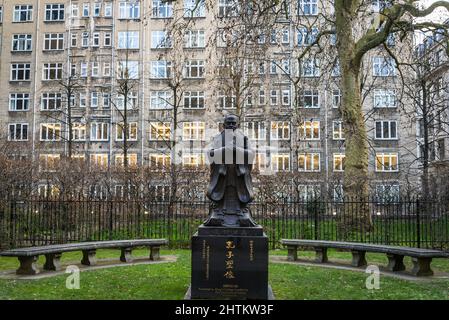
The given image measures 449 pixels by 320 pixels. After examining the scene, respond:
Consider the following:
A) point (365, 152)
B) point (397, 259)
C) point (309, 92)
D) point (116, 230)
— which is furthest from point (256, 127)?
point (397, 259)

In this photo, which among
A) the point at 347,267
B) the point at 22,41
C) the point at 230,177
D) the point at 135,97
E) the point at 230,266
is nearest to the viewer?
the point at 230,266

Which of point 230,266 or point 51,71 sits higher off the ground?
point 51,71

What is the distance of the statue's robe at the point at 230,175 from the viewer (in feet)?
27.6

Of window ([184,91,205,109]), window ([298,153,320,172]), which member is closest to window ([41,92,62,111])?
window ([184,91,205,109])

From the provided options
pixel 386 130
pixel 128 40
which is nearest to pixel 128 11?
pixel 128 40

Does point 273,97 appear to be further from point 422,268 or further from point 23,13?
point 422,268

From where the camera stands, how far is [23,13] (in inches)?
1844

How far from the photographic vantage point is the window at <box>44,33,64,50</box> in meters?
46.0

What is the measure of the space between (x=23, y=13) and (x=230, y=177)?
151 feet

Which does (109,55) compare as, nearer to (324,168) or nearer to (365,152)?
(324,168)

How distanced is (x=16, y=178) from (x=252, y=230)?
504 inches

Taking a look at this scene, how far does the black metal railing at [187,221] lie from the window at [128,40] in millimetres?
30488

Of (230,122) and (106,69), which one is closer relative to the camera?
(230,122)

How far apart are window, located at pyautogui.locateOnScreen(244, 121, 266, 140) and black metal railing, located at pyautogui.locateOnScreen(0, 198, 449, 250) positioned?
23761 mm
